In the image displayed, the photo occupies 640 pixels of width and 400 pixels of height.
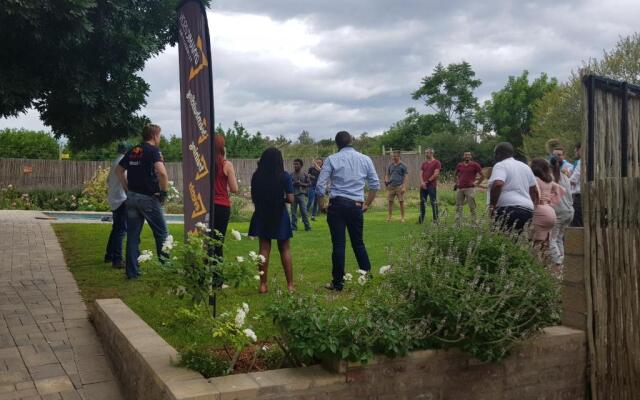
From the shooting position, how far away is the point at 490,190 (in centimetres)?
651

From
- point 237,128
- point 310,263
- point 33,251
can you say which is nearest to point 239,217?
point 33,251

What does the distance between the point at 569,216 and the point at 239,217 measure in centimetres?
1198

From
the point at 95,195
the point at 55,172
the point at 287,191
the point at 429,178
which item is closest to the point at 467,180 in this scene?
the point at 429,178

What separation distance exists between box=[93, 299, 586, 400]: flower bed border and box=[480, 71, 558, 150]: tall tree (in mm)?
50814

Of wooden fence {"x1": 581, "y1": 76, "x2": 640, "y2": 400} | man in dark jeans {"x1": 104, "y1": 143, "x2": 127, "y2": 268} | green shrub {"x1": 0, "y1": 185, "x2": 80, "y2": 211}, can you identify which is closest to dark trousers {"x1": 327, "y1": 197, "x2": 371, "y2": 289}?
wooden fence {"x1": 581, "y1": 76, "x2": 640, "y2": 400}

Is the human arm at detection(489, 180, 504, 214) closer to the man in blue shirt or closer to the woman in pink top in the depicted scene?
the woman in pink top

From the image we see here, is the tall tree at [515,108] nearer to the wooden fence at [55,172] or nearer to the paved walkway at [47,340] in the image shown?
the wooden fence at [55,172]

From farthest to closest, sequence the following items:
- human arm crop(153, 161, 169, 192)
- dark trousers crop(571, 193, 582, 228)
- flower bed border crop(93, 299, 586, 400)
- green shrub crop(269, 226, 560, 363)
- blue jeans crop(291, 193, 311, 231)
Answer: blue jeans crop(291, 193, 311, 231)
dark trousers crop(571, 193, 582, 228)
human arm crop(153, 161, 169, 192)
green shrub crop(269, 226, 560, 363)
flower bed border crop(93, 299, 586, 400)

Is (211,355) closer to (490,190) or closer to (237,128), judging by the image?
(490,190)

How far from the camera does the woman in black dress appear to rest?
6293 millimetres

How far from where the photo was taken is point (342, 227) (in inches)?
256

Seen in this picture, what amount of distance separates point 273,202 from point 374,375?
328 cm

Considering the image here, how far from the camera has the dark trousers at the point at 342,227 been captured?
21.1 ft

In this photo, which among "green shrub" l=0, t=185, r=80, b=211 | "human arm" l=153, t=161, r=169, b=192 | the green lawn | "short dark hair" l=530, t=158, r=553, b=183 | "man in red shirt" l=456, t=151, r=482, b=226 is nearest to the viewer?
the green lawn
